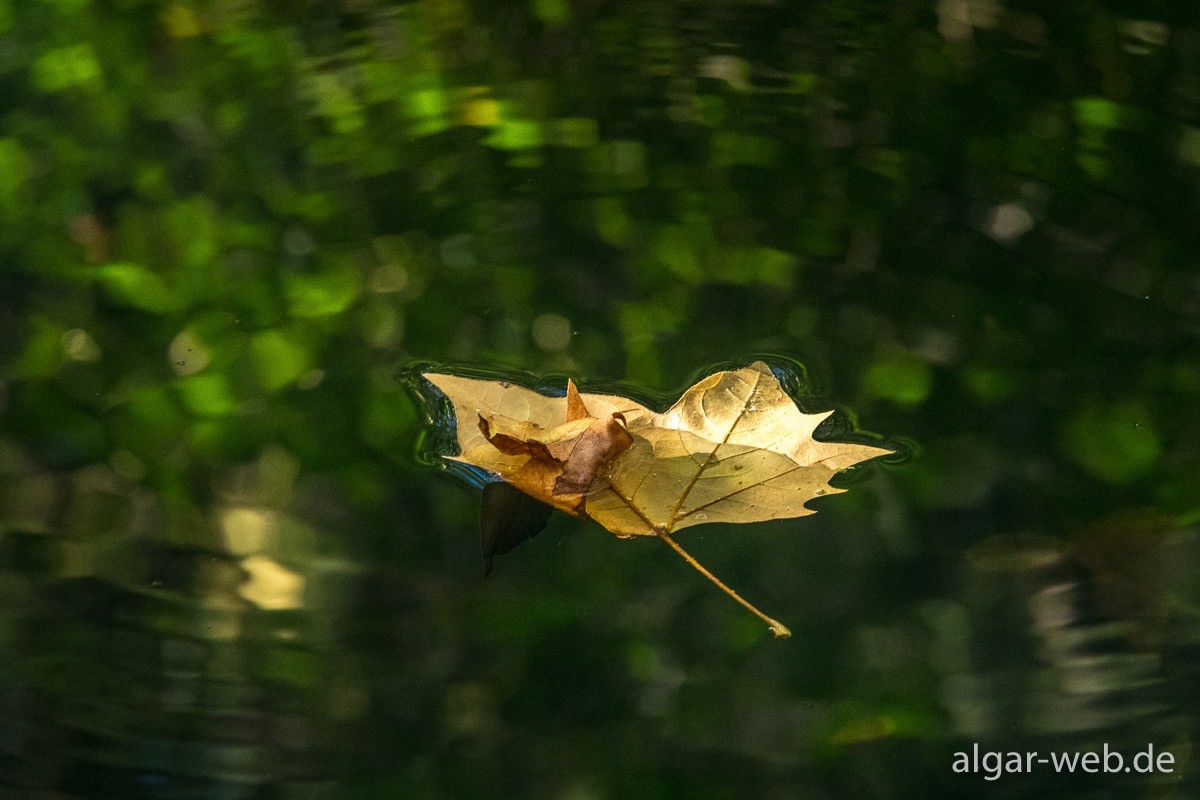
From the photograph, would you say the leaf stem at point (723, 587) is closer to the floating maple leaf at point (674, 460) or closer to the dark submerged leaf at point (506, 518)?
the floating maple leaf at point (674, 460)

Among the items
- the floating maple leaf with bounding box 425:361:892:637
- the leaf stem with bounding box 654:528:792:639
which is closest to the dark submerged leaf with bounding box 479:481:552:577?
the floating maple leaf with bounding box 425:361:892:637

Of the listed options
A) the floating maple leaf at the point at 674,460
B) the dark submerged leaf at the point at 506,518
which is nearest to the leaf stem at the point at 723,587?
the floating maple leaf at the point at 674,460

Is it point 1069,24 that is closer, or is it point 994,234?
point 994,234

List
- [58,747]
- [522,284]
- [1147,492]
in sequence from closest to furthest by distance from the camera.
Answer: [58,747], [1147,492], [522,284]

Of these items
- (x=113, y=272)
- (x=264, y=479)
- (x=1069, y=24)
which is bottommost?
(x=264, y=479)

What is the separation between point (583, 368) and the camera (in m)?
1.17

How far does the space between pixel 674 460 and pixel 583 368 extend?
177 mm

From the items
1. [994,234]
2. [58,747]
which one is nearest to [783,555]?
[994,234]

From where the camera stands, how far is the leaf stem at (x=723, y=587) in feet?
3.30

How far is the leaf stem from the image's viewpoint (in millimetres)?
1006

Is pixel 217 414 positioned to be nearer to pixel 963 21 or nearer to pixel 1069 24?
pixel 963 21

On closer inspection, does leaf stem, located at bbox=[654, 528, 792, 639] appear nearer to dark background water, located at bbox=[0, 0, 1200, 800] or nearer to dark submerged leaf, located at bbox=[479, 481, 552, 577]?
dark background water, located at bbox=[0, 0, 1200, 800]

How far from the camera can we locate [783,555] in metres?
1.04

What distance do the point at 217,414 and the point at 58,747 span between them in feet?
1.17
